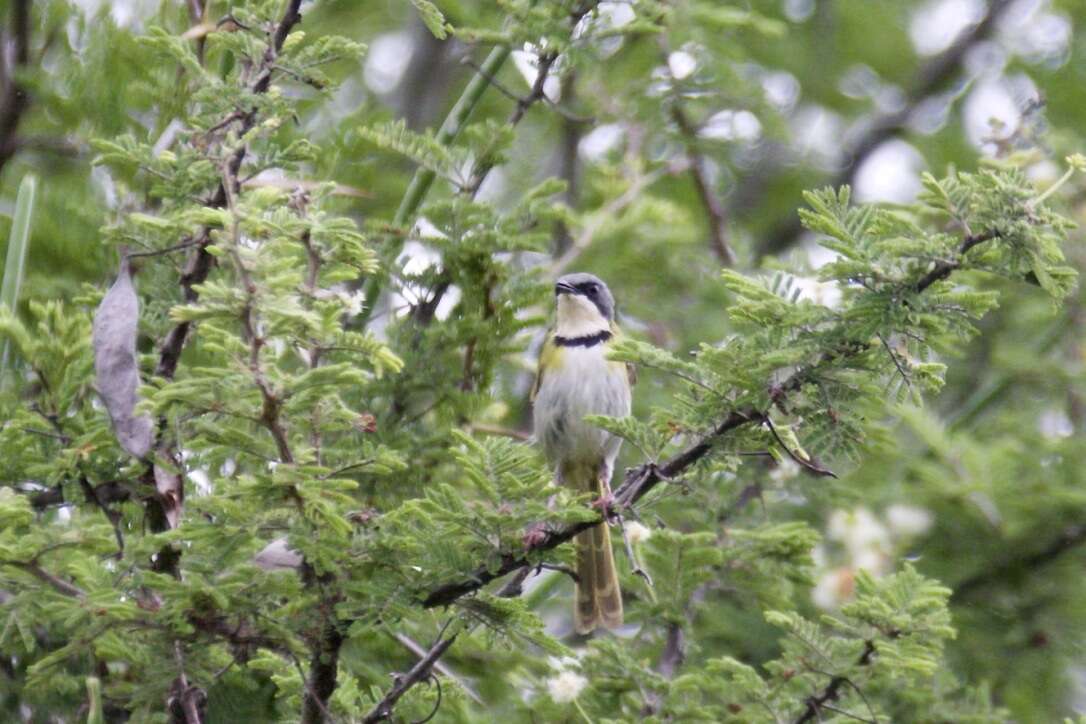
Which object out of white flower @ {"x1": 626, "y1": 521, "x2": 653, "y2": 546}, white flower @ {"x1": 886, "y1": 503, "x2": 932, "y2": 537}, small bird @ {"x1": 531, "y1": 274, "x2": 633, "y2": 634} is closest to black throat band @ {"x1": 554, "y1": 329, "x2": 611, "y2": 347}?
small bird @ {"x1": 531, "y1": 274, "x2": 633, "y2": 634}

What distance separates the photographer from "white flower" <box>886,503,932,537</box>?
17.7 ft

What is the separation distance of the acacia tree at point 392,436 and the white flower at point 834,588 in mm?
458

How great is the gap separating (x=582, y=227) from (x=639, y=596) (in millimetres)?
1776

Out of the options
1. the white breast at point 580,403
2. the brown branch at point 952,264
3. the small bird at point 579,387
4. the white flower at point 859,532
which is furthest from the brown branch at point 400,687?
the white flower at point 859,532

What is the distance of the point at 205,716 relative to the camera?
355cm

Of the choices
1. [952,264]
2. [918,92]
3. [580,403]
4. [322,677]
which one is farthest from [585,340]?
[918,92]

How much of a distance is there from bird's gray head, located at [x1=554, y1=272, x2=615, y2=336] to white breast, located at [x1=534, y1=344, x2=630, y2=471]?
0.12m

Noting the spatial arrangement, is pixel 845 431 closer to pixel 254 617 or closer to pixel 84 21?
pixel 254 617

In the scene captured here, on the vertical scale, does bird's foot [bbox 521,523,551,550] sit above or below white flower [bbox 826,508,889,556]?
above

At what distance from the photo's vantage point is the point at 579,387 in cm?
496

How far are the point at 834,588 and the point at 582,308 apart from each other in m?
1.33

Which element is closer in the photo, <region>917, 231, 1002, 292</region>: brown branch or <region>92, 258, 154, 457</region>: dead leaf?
<region>917, 231, 1002, 292</region>: brown branch

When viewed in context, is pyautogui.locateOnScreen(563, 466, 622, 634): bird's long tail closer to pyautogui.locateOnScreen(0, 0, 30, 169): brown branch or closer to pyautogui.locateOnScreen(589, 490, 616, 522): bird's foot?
pyautogui.locateOnScreen(589, 490, 616, 522): bird's foot

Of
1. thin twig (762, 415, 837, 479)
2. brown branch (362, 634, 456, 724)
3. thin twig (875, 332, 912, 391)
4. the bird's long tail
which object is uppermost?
thin twig (875, 332, 912, 391)
